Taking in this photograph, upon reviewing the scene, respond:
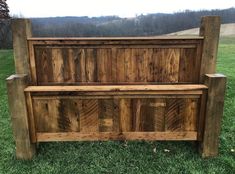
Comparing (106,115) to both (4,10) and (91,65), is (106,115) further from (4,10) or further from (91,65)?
(4,10)

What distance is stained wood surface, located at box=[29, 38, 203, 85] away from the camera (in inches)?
118

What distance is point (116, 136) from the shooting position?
10.0 feet

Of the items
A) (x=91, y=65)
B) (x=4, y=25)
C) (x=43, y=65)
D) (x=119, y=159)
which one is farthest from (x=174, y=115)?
(x=4, y=25)

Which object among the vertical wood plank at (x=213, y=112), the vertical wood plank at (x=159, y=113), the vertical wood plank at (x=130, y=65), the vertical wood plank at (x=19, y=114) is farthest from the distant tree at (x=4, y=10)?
the vertical wood plank at (x=213, y=112)

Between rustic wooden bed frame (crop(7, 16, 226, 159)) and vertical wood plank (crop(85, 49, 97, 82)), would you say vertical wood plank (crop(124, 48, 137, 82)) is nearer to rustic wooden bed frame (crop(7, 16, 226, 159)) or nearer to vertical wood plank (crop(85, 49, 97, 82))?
rustic wooden bed frame (crop(7, 16, 226, 159))

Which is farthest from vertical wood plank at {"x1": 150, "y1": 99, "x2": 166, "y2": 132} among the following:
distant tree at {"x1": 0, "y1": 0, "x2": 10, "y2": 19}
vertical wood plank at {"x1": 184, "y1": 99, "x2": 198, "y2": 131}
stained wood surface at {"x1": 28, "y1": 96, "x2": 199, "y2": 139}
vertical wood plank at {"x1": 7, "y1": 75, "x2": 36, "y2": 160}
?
distant tree at {"x1": 0, "y1": 0, "x2": 10, "y2": 19}

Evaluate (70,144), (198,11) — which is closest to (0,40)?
(70,144)

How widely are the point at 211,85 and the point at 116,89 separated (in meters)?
1.00

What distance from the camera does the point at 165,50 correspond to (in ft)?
9.95

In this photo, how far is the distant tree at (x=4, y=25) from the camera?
1836 cm

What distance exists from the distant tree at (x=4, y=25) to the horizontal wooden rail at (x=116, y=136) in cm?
1676

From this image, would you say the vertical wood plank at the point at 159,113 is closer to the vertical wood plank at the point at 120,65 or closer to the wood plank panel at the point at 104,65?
the vertical wood plank at the point at 120,65

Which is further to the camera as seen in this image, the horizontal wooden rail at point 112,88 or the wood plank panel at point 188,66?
the wood plank panel at point 188,66

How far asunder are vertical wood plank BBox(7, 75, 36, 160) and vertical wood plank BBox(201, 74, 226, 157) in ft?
6.41
